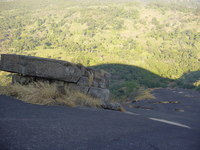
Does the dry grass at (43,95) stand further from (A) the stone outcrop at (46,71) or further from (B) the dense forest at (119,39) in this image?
(B) the dense forest at (119,39)

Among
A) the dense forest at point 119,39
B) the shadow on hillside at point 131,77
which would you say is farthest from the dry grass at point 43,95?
the shadow on hillside at point 131,77

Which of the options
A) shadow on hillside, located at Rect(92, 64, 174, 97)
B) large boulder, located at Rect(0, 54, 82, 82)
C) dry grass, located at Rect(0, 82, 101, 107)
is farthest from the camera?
shadow on hillside, located at Rect(92, 64, 174, 97)

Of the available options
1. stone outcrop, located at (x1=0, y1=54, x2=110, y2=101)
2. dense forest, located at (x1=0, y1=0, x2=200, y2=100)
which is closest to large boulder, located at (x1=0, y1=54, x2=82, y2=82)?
stone outcrop, located at (x1=0, y1=54, x2=110, y2=101)

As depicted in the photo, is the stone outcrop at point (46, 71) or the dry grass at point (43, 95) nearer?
the dry grass at point (43, 95)

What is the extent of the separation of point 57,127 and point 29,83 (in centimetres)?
410

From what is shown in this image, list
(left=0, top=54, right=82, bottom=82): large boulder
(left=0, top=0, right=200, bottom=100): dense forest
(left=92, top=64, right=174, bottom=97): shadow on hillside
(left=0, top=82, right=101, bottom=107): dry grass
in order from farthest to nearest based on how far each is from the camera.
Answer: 1. (left=0, top=0, right=200, bottom=100): dense forest
2. (left=92, top=64, right=174, bottom=97): shadow on hillside
3. (left=0, top=54, right=82, bottom=82): large boulder
4. (left=0, top=82, right=101, bottom=107): dry grass

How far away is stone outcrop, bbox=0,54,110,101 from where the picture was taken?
6212 millimetres

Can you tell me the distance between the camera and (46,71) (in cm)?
619

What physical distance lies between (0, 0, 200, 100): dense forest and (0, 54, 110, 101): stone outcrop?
16772mm

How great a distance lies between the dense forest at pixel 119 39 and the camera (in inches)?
1650

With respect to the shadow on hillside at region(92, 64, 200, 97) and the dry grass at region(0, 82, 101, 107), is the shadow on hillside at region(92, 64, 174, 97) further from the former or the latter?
the dry grass at region(0, 82, 101, 107)

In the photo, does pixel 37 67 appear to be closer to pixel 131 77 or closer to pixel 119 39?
pixel 131 77

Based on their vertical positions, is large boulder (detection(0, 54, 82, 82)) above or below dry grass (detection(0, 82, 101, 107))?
above

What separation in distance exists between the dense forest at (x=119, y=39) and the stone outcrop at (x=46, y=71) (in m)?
16.8
